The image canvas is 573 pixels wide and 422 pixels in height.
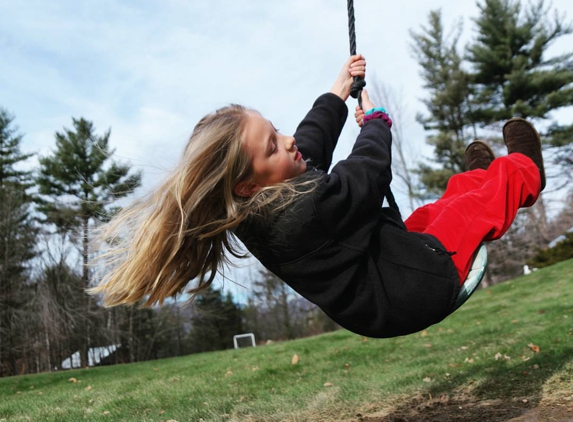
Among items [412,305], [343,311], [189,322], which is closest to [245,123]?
[343,311]

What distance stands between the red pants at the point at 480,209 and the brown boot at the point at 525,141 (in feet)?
0.33

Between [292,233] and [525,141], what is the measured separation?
162 cm

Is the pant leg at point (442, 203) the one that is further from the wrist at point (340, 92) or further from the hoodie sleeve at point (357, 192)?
the wrist at point (340, 92)

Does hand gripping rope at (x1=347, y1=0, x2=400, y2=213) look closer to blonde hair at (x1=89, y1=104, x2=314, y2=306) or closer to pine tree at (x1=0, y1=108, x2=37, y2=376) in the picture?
blonde hair at (x1=89, y1=104, x2=314, y2=306)

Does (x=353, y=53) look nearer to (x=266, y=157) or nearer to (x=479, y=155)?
(x=266, y=157)

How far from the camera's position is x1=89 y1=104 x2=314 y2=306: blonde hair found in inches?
80.1

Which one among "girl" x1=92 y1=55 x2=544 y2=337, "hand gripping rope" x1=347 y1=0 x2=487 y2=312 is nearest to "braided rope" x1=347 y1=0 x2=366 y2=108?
"hand gripping rope" x1=347 y1=0 x2=487 y2=312

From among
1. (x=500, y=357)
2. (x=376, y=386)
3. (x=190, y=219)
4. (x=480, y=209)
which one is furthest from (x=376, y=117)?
(x=500, y=357)

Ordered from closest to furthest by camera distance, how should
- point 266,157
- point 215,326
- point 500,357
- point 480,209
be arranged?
1. point 266,157
2. point 480,209
3. point 500,357
4. point 215,326

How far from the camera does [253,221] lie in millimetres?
2062

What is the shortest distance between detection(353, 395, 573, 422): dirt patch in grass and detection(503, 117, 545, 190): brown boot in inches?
55.6

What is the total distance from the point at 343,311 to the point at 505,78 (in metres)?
21.9

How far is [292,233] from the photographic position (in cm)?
198

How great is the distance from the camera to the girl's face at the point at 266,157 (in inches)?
81.8
